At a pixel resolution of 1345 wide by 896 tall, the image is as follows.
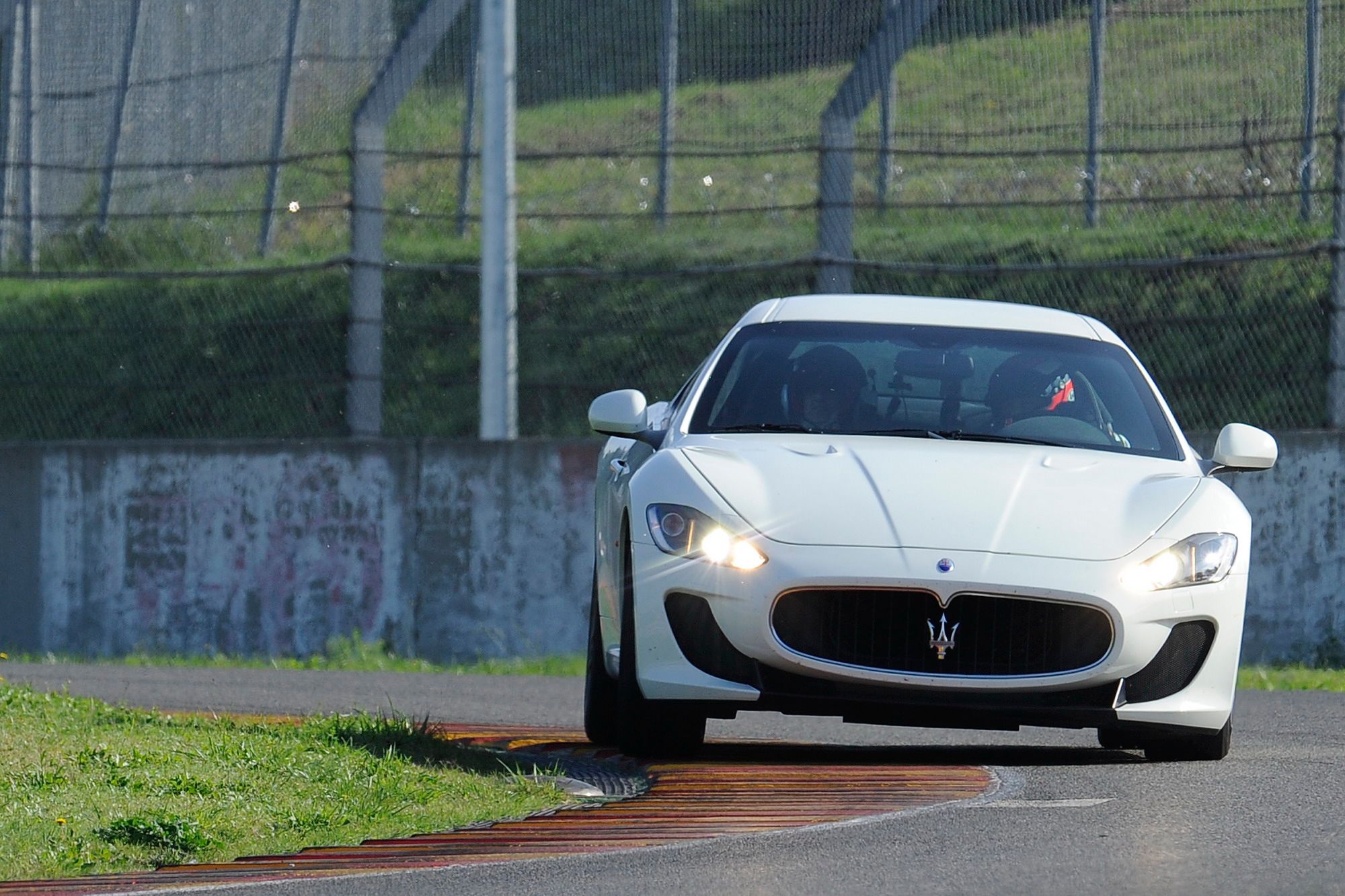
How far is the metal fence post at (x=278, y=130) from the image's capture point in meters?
14.1

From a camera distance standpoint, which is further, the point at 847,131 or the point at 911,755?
the point at 847,131

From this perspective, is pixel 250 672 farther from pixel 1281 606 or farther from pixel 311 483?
pixel 1281 606

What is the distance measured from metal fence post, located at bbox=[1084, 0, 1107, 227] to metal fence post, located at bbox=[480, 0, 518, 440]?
3287 millimetres

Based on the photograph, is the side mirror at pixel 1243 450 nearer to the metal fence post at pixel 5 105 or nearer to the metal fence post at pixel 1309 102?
the metal fence post at pixel 1309 102

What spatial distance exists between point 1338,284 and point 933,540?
640 cm

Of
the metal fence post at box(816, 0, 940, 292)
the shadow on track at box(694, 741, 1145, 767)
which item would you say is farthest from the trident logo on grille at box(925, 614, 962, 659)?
the metal fence post at box(816, 0, 940, 292)

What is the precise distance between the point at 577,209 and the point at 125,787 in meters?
8.28

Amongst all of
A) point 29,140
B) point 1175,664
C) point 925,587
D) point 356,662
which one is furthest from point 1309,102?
point 29,140

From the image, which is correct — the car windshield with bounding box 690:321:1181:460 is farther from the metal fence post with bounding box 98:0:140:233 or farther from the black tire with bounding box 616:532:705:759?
the metal fence post with bounding box 98:0:140:233

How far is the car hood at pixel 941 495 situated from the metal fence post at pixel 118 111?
8.65m

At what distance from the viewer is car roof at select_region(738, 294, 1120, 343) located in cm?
802

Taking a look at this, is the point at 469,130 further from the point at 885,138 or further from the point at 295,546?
the point at 295,546

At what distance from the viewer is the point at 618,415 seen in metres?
7.47

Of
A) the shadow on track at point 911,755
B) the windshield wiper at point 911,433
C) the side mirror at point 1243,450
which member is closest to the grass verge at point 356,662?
the shadow on track at point 911,755
